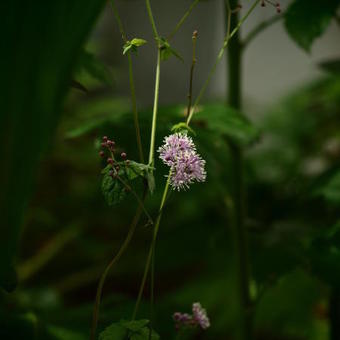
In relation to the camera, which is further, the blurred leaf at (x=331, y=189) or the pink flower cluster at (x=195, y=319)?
the blurred leaf at (x=331, y=189)

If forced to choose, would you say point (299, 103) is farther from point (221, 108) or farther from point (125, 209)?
point (221, 108)

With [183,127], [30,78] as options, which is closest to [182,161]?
[183,127]

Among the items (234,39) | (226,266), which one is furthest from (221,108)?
(226,266)

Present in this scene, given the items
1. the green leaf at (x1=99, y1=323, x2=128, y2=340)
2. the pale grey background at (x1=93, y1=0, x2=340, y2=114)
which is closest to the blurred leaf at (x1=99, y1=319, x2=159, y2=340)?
the green leaf at (x1=99, y1=323, x2=128, y2=340)

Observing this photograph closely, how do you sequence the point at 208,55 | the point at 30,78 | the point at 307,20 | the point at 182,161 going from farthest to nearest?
the point at 208,55 < the point at 307,20 < the point at 182,161 < the point at 30,78

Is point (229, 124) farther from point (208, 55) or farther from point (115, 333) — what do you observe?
point (208, 55)

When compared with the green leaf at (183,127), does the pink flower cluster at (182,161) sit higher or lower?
lower

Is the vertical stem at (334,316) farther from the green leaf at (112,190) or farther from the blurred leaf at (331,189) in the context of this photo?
the green leaf at (112,190)

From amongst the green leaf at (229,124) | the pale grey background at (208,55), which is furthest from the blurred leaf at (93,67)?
the pale grey background at (208,55)

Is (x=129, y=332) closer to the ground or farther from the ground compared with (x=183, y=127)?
closer to the ground
